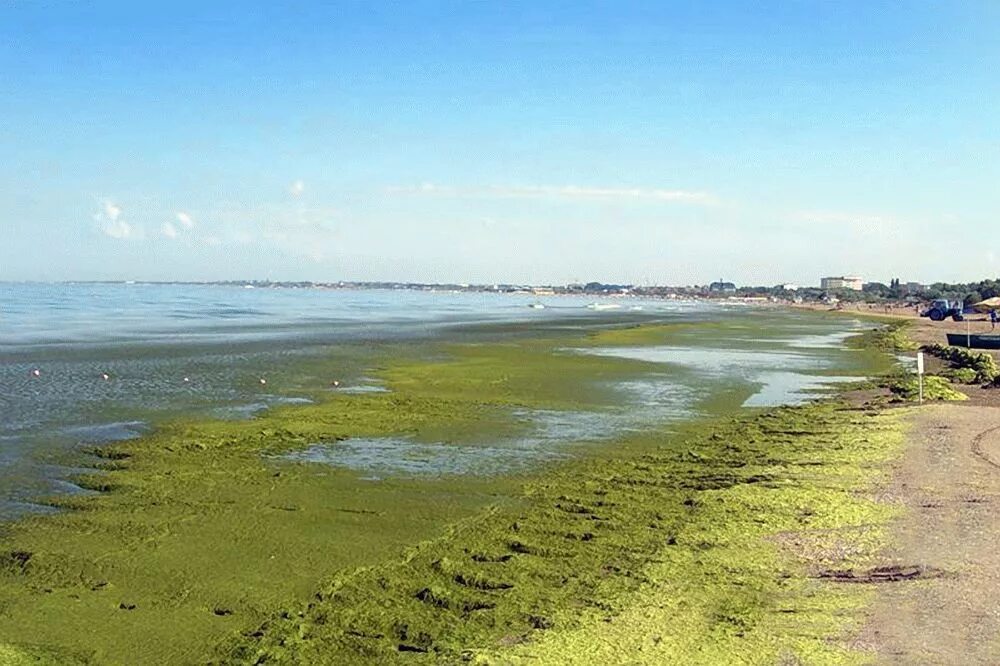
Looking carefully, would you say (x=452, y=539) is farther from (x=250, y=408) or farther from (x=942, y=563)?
(x=250, y=408)

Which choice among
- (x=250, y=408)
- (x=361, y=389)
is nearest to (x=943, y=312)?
(x=361, y=389)

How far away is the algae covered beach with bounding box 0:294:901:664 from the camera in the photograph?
8.86m

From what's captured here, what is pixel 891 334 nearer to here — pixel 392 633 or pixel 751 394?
pixel 751 394

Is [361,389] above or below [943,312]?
below

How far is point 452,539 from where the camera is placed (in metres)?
12.4

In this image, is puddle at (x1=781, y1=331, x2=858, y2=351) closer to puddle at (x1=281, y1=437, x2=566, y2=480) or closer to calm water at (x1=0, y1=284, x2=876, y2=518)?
calm water at (x1=0, y1=284, x2=876, y2=518)

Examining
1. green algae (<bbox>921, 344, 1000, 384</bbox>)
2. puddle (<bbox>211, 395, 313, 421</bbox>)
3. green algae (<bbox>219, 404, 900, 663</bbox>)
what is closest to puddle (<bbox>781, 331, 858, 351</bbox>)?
green algae (<bbox>921, 344, 1000, 384</bbox>)

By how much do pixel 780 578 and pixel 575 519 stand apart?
12.3ft

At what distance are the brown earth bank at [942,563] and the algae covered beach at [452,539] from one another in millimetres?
445

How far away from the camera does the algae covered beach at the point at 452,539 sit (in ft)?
29.1

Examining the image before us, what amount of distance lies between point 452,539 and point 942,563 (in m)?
6.47

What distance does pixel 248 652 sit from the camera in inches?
340

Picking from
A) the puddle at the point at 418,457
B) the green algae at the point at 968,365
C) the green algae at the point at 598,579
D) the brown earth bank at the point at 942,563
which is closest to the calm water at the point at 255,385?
the puddle at the point at 418,457

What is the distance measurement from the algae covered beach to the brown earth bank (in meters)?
0.45
